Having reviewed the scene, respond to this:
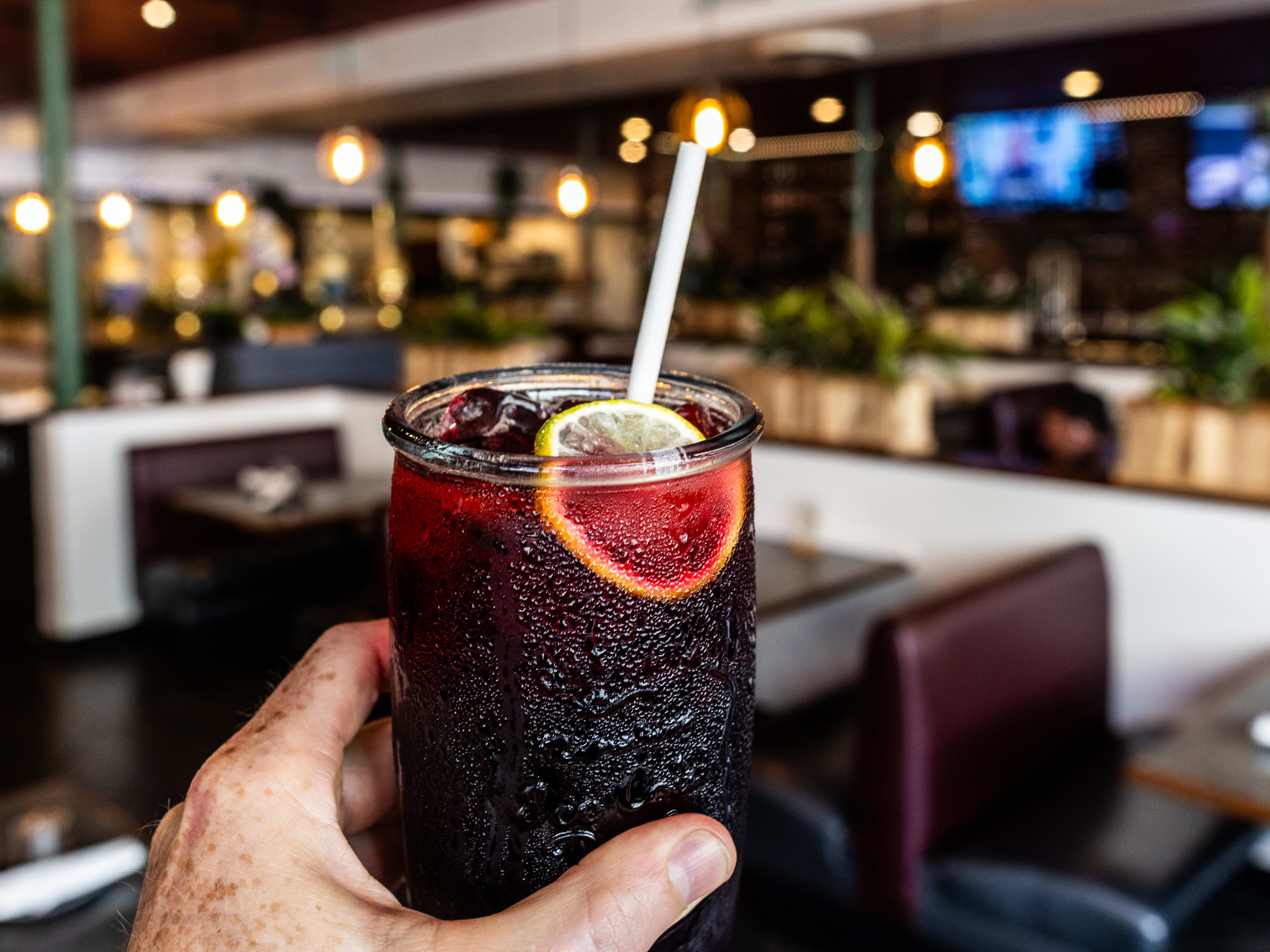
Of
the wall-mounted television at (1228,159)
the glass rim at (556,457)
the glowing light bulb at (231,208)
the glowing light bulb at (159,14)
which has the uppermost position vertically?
the glowing light bulb at (159,14)

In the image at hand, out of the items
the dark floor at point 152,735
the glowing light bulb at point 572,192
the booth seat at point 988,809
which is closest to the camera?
the booth seat at point 988,809

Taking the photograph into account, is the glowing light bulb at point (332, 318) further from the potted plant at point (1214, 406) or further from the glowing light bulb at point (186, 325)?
the potted plant at point (1214, 406)

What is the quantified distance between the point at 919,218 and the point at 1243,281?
31.1ft

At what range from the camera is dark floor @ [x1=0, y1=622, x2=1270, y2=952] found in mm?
2752

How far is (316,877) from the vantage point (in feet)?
1.79

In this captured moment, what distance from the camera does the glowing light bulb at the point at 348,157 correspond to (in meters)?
6.64

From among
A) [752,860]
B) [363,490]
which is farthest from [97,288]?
[752,860]

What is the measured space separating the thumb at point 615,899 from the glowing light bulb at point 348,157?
675 centimetres

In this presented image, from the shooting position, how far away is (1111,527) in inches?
123

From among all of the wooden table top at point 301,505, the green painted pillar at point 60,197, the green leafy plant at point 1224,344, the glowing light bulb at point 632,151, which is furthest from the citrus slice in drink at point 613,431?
the glowing light bulb at point 632,151

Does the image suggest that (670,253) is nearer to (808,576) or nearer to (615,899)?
(615,899)

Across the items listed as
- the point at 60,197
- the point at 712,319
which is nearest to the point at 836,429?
the point at 60,197

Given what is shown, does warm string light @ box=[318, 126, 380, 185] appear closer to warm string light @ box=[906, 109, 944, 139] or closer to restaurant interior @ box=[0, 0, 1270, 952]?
restaurant interior @ box=[0, 0, 1270, 952]

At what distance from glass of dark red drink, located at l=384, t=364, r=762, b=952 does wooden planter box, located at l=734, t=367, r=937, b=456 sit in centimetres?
322
